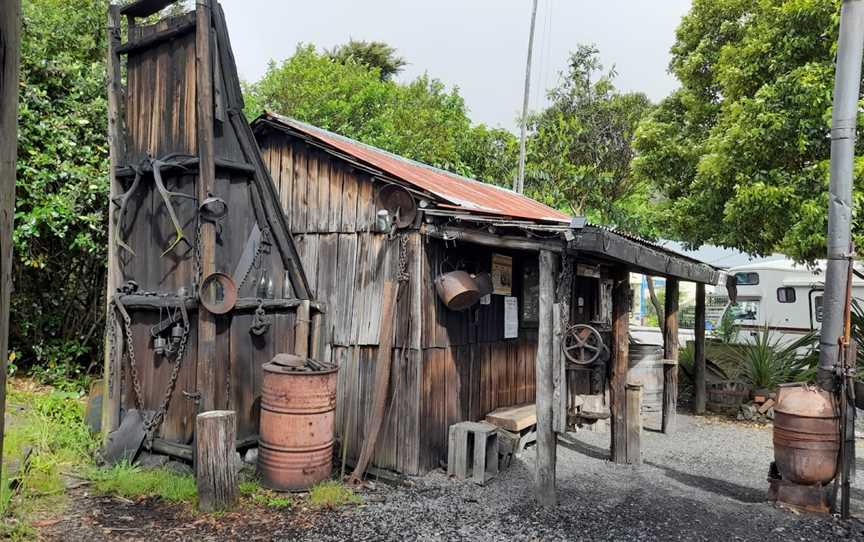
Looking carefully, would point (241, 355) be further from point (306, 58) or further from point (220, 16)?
point (306, 58)

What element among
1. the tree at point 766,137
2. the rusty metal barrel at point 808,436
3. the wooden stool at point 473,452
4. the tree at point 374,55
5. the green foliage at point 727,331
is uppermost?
the tree at point 374,55

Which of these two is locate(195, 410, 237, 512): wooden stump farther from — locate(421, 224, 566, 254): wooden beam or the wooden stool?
locate(421, 224, 566, 254): wooden beam

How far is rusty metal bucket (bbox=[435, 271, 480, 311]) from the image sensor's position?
6051mm

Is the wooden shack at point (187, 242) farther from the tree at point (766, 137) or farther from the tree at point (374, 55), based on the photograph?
the tree at point (374, 55)

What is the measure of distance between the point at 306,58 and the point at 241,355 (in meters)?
17.3

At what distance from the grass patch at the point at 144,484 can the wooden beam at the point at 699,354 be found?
312 inches

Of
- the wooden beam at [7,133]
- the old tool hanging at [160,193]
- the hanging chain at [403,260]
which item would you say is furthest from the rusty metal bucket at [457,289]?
the wooden beam at [7,133]

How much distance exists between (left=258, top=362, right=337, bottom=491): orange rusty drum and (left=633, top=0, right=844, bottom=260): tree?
274 inches

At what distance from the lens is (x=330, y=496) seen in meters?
5.27

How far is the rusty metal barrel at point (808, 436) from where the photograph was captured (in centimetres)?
497

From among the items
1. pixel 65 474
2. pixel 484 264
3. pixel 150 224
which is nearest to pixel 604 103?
pixel 484 264

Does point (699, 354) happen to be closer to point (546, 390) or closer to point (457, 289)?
point (546, 390)

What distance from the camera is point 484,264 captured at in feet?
22.9

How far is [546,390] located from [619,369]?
212 centimetres
